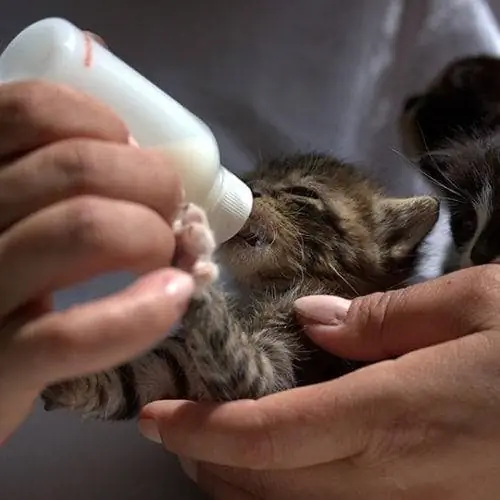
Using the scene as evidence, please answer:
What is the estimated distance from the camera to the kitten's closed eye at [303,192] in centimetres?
114

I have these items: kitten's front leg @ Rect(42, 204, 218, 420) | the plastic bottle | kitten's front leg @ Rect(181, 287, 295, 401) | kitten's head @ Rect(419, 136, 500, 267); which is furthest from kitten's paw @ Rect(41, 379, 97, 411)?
kitten's head @ Rect(419, 136, 500, 267)

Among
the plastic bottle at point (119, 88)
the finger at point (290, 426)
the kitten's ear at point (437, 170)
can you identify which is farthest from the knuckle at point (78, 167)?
the kitten's ear at point (437, 170)

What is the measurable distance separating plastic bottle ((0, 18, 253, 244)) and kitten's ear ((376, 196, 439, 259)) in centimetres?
39

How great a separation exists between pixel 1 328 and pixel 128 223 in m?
0.11

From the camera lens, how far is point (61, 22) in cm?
74

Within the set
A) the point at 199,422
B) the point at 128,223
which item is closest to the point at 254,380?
the point at 199,422

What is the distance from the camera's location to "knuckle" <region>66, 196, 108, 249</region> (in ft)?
1.90

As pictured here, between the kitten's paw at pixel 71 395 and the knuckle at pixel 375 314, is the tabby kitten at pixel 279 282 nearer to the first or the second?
the kitten's paw at pixel 71 395

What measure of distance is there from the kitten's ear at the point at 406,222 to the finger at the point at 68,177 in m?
0.57

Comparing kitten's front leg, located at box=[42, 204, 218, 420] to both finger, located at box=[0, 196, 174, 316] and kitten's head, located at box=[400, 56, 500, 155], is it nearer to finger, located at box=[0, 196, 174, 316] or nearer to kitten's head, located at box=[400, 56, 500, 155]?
finger, located at box=[0, 196, 174, 316]

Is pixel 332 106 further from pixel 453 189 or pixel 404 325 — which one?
pixel 404 325

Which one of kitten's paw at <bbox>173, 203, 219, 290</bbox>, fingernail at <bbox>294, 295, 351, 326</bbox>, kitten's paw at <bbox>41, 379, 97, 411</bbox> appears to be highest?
kitten's paw at <bbox>173, 203, 219, 290</bbox>

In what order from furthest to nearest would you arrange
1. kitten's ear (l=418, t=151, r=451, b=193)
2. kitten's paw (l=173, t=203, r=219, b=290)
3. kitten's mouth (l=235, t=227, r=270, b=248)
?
1. kitten's ear (l=418, t=151, r=451, b=193)
2. kitten's mouth (l=235, t=227, r=270, b=248)
3. kitten's paw (l=173, t=203, r=219, b=290)

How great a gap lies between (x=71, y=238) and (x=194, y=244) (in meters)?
0.12
